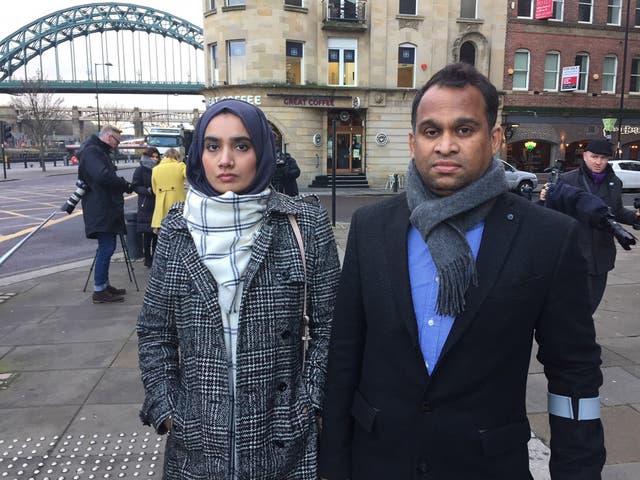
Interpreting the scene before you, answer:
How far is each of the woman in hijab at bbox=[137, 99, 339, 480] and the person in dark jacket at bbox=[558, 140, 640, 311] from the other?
3627 mm

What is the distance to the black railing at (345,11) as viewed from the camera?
26.1 m

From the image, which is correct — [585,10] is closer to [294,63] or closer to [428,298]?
[294,63]

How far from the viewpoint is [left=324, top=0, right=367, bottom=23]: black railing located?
85.5ft

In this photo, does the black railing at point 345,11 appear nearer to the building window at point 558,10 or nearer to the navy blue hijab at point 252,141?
the building window at point 558,10

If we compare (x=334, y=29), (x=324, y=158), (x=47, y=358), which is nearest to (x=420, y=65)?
(x=334, y=29)

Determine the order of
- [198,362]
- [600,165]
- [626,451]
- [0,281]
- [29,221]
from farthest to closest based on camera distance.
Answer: [29,221] → [0,281] → [600,165] → [626,451] → [198,362]

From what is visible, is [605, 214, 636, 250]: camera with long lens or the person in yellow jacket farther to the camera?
the person in yellow jacket

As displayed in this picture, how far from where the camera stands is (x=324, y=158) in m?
27.0

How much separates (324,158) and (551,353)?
25.7 metres

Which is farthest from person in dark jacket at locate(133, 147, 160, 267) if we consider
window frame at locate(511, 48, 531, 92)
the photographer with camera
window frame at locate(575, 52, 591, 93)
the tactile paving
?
window frame at locate(575, 52, 591, 93)

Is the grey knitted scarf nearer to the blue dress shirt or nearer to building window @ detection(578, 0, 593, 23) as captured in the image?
the blue dress shirt

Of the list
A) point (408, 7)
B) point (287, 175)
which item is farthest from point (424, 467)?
point (408, 7)

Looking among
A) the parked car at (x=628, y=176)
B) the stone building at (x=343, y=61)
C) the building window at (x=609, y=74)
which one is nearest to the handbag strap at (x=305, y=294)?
the stone building at (x=343, y=61)

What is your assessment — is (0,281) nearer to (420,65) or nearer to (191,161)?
(191,161)
